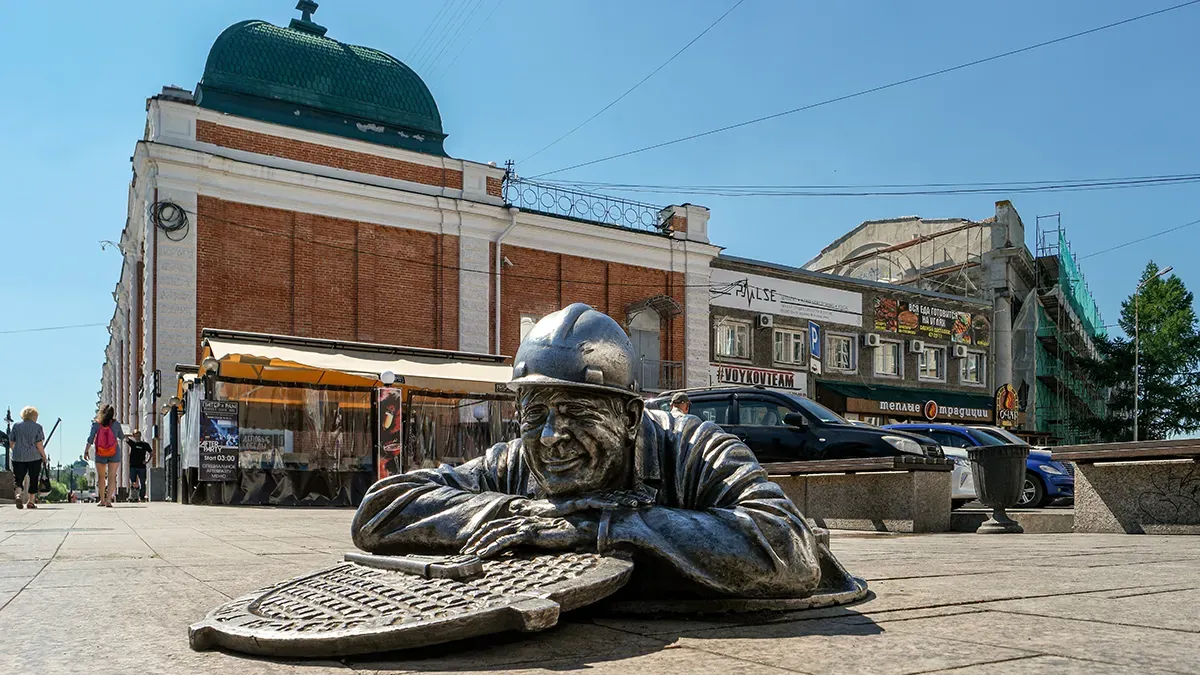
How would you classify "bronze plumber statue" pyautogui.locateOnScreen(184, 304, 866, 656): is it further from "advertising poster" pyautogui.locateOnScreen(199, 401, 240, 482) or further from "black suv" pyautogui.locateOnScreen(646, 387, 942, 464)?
"advertising poster" pyautogui.locateOnScreen(199, 401, 240, 482)

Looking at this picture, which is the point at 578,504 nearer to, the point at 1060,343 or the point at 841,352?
the point at 841,352

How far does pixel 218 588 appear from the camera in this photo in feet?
14.1

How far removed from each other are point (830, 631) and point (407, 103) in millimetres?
24051

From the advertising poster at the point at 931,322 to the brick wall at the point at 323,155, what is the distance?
1491 cm

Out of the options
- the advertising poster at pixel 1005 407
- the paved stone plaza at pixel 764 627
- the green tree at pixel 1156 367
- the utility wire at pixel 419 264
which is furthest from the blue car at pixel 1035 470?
the green tree at pixel 1156 367

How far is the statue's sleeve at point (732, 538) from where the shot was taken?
3006mm

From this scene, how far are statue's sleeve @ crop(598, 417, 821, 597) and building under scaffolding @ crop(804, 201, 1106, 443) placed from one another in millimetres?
35635

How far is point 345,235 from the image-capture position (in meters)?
22.8

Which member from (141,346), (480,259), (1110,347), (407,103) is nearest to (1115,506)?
(480,259)

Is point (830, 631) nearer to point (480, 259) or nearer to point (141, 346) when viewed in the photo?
point (480, 259)

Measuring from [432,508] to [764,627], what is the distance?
1.22 meters

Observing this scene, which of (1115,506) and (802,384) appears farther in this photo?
(802,384)

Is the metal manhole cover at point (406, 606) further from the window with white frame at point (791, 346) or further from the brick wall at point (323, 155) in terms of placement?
the window with white frame at point (791, 346)

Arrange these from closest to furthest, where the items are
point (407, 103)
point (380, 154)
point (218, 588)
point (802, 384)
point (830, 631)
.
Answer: point (830, 631) → point (218, 588) → point (380, 154) → point (407, 103) → point (802, 384)
